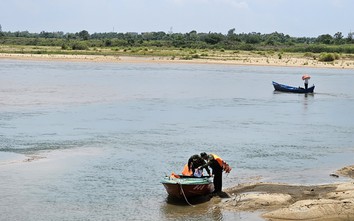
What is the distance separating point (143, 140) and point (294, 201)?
10.3m

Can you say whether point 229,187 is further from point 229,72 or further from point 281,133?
point 229,72

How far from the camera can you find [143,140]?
2638 cm

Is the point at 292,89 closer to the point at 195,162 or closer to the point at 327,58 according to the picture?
the point at 195,162

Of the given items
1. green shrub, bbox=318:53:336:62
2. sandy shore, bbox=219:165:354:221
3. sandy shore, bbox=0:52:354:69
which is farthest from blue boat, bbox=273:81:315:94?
green shrub, bbox=318:53:336:62

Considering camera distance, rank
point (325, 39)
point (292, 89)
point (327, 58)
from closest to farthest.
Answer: point (292, 89)
point (327, 58)
point (325, 39)

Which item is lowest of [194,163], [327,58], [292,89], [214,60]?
[214,60]

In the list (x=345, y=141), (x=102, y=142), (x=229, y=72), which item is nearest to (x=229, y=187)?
(x=102, y=142)

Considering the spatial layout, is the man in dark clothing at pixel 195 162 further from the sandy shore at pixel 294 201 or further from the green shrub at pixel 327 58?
the green shrub at pixel 327 58

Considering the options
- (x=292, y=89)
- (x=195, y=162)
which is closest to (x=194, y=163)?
(x=195, y=162)

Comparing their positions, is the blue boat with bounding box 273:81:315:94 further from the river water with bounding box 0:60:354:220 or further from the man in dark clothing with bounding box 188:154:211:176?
the man in dark clothing with bounding box 188:154:211:176

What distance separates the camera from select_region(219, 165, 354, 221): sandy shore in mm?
15750

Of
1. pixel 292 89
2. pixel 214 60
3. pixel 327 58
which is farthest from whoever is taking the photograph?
pixel 327 58

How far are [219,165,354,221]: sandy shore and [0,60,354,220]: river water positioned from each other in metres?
0.60

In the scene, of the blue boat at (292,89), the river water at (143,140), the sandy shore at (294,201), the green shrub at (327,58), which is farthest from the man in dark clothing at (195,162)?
the green shrub at (327,58)
